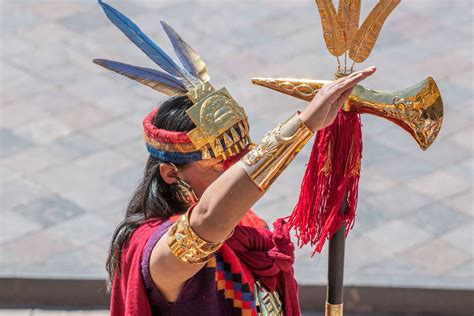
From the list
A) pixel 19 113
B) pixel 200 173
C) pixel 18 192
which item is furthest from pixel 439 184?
pixel 200 173

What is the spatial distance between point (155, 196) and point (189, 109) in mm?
409

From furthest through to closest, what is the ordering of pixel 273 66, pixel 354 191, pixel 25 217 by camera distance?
pixel 273 66 → pixel 25 217 → pixel 354 191

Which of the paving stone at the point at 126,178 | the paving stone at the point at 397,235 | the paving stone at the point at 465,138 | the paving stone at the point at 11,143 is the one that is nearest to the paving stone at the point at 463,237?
the paving stone at the point at 397,235

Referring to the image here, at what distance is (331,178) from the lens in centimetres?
296

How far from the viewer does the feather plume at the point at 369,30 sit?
A: 2783 mm

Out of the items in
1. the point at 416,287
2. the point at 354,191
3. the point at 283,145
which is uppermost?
the point at 283,145

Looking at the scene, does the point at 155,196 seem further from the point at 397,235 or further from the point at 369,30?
the point at 397,235

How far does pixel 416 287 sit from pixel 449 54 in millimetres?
2914

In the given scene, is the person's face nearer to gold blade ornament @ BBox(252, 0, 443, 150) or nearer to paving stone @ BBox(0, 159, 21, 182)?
gold blade ornament @ BBox(252, 0, 443, 150)

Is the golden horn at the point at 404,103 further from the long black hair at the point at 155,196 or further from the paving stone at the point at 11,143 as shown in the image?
the paving stone at the point at 11,143

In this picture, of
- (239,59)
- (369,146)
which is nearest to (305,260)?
(369,146)

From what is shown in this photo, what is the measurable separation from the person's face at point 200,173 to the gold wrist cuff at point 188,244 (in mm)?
311

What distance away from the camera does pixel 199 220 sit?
2654mm

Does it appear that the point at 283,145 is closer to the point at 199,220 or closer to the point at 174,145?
the point at 199,220
